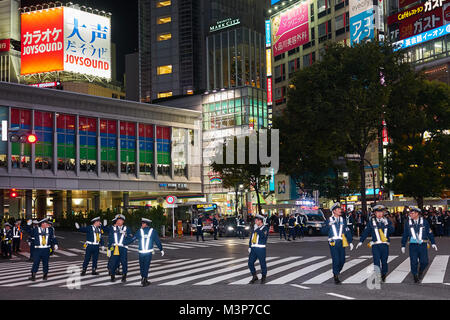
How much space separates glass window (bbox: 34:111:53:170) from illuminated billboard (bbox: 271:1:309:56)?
3425 cm

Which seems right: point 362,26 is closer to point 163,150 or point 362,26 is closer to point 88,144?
point 163,150

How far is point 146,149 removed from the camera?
71.7 metres

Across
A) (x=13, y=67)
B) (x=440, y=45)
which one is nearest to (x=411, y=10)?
(x=440, y=45)

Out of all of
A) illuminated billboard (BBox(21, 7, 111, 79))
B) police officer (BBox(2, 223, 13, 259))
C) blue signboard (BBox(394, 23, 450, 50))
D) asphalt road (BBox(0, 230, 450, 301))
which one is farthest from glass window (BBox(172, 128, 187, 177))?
asphalt road (BBox(0, 230, 450, 301))

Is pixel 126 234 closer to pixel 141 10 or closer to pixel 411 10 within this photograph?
pixel 411 10

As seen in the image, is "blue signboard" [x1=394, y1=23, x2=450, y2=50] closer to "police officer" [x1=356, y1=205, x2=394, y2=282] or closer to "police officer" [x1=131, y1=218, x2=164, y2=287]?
"police officer" [x1=356, y1=205, x2=394, y2=282]

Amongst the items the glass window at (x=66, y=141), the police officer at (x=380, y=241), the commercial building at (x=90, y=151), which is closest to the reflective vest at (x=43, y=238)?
the police officer at (x=380, y=241)

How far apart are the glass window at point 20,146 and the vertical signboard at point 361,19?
3748 cm

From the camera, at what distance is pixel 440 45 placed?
5562 centimetres

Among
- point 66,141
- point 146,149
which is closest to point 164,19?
point 146,149

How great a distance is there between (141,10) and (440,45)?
78.9 meters

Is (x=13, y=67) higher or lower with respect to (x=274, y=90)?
higher
